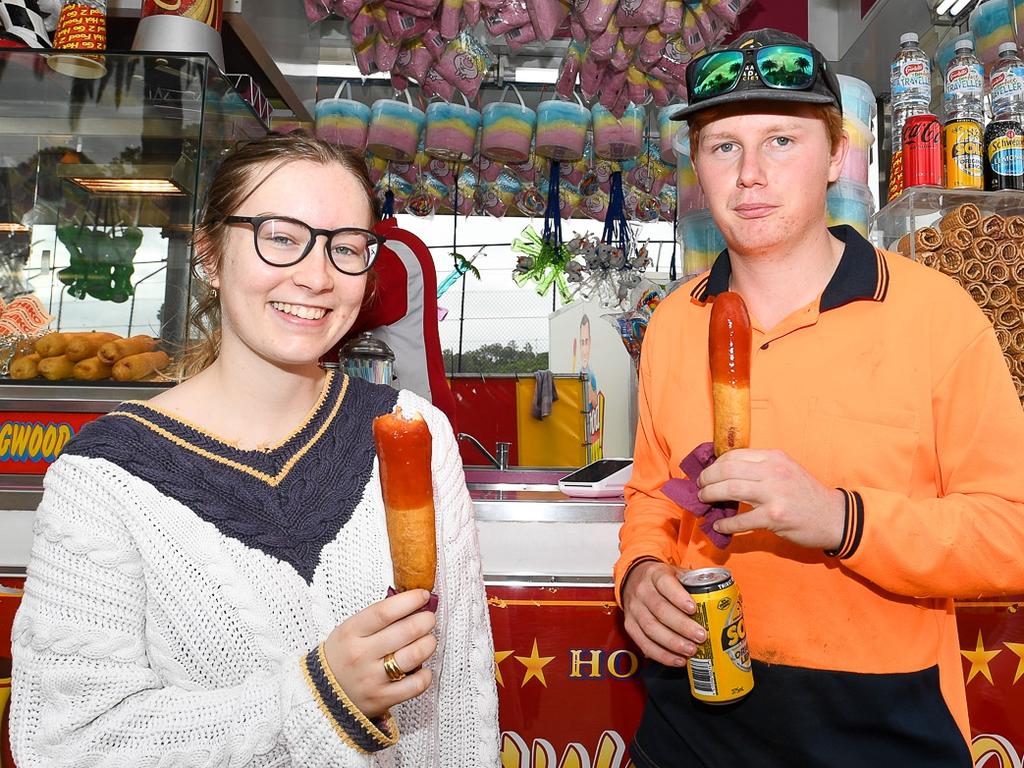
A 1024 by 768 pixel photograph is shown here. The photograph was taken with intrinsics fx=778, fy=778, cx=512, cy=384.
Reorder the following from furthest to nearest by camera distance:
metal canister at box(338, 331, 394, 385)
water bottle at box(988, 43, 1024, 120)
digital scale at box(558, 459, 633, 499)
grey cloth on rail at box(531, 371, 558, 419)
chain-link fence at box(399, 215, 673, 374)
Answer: chain-link fence at box(399, 215, 673, 374) < grey cloth on rail at box(531, 371, 558, 419) < water bottle at box(988, 43, 1024, 120) < metal canister at box(338, 331, 394, 385) < digital scale at box(558, 459, 633, 499)

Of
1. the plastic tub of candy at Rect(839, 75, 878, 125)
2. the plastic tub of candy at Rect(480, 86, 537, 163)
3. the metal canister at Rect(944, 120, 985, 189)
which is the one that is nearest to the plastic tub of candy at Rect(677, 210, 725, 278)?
the plastic tub of candy at Rect(839, 75, 878, 125)

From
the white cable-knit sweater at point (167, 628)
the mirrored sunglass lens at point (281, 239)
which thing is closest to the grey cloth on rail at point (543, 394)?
the white cable-knit sweater at point (167, 628)

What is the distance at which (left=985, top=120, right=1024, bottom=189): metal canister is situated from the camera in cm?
286

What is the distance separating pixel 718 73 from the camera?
60.8 inches

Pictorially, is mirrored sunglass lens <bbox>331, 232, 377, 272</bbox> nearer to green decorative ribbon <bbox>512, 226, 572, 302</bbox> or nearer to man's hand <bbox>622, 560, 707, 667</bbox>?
man's hand <bbox>622, 560, 707, 667</bbox>

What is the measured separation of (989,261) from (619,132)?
4098mm

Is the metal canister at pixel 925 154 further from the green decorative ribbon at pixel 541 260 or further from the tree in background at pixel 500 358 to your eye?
the tree in background at pixel 500 358

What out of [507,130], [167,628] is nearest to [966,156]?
[167,628]

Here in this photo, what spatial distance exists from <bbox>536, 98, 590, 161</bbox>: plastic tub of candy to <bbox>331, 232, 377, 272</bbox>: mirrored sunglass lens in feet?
18.1

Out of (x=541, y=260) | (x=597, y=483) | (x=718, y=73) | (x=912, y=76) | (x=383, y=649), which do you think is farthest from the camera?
(x=541, y=260)

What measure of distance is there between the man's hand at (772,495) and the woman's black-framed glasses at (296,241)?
27.4 inches

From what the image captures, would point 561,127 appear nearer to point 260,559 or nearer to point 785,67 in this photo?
point 785,67

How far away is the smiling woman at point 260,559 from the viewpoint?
1109 mm

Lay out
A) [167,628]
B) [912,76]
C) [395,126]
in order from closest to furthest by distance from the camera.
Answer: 1. [167,628]
2. [912,76]
3. [395,126]
